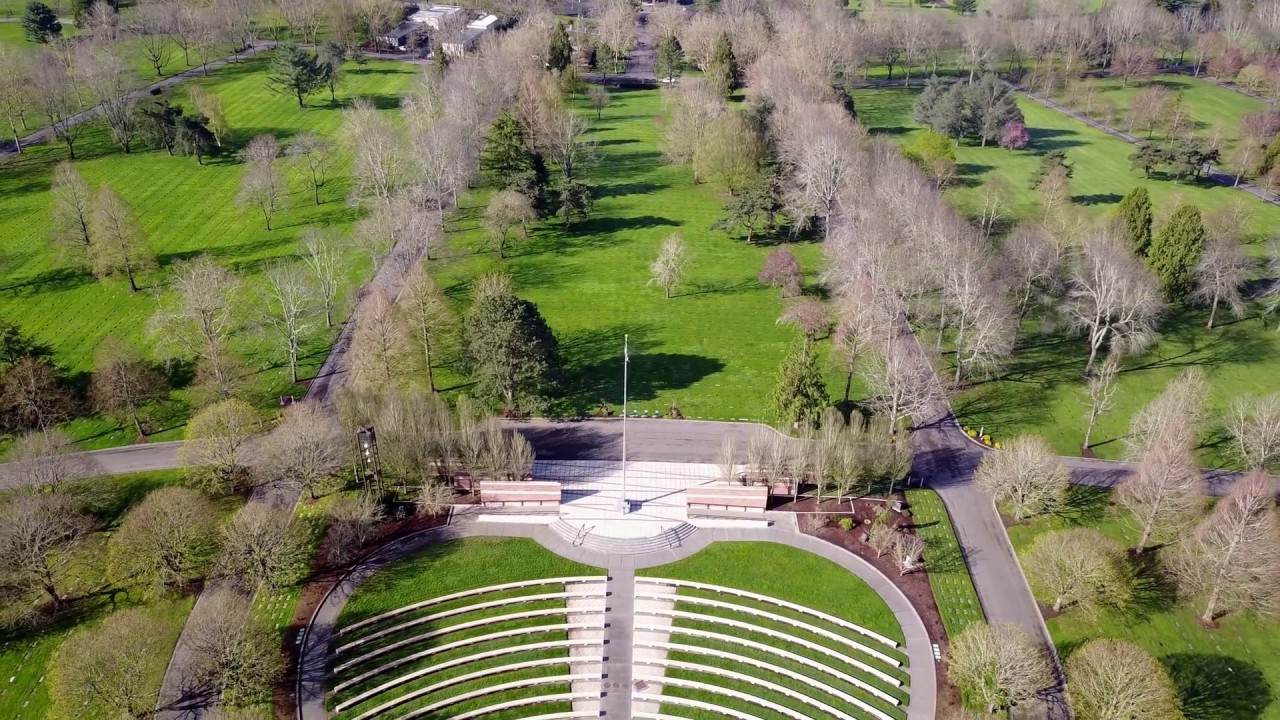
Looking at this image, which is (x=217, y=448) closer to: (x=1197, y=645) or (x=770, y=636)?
(x=770, y=636)

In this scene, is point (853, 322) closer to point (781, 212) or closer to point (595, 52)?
point (781, 212)

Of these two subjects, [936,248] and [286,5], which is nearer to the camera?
[936,248]

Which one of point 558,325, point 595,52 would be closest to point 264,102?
point 595,52

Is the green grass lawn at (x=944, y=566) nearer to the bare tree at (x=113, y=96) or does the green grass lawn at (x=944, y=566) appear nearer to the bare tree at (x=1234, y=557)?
the bare tree at (x=1234, y=557)

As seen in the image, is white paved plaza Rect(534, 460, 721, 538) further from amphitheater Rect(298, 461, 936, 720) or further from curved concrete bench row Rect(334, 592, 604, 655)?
curved concrete bench row Rect(334, 592, 604, 655)

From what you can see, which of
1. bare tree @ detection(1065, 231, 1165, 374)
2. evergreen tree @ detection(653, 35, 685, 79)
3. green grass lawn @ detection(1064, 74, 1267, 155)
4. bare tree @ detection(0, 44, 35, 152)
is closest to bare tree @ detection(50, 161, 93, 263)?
bare tree @ detection(0, 44, 35, 152)

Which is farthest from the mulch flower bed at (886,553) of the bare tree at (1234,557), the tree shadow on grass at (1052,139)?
the tree shadow on grass at (1052,139)

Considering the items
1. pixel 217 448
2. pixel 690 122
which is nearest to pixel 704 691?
pixel 217 448
